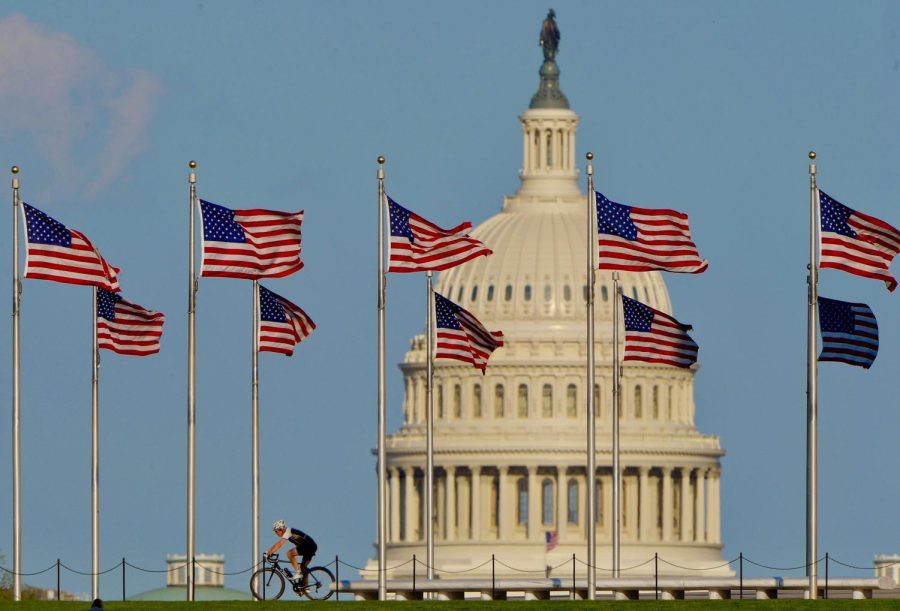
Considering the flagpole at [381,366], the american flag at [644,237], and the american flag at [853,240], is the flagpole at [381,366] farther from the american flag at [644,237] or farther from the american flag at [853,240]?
the american flag at [853,240]

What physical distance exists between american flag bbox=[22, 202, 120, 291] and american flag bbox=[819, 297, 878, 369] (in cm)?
1982

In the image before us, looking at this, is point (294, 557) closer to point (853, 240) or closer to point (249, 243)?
point (249, 243)

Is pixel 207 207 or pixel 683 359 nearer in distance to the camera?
pixel 207 207

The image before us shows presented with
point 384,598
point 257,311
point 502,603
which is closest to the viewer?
point 502,603

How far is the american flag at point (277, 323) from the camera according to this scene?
441ft

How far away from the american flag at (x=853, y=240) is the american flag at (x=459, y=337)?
44.9 feet

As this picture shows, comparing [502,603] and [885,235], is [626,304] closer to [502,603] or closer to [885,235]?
[885,235]

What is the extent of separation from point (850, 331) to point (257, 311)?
18.1 m

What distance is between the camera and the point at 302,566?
11775 cm

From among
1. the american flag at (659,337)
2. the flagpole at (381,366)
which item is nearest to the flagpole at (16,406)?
the flagpole at (381,366)

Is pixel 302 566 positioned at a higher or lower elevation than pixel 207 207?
lower

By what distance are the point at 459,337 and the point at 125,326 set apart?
35.9 ft

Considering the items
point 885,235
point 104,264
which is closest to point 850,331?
point 885,235

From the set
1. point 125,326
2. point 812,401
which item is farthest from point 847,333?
point 125,326
